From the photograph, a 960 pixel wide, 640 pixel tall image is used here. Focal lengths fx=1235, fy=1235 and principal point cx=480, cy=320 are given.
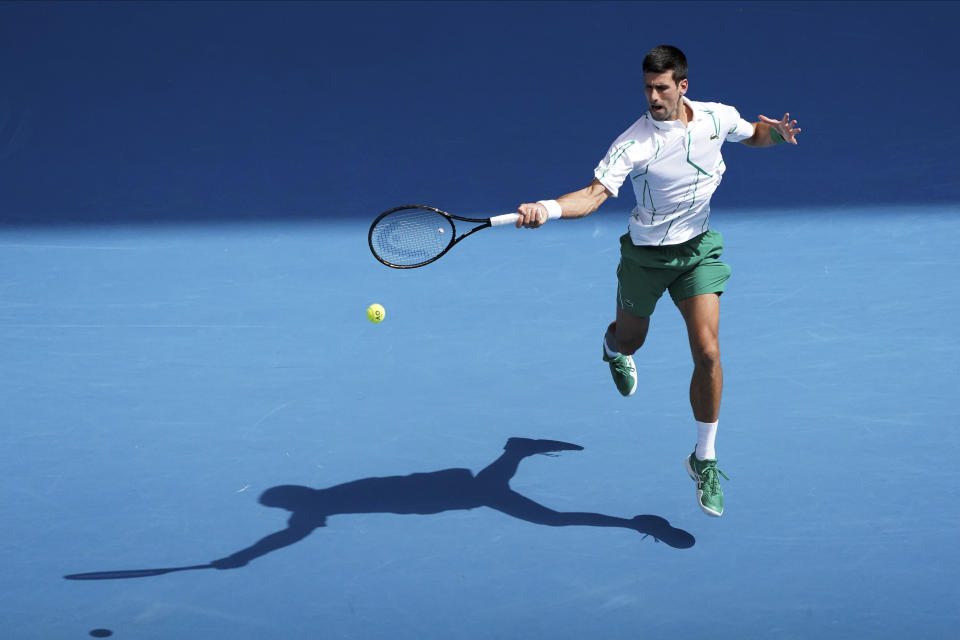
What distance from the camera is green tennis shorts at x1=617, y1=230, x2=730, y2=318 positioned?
4936 mm

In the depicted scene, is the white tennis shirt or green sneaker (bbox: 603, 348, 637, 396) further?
green sneaker (bbox: 603, 348, 637, 396)

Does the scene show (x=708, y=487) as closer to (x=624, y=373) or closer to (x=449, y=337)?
(x=624, y=373)

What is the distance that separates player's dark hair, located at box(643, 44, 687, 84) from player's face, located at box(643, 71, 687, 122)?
0.02 m

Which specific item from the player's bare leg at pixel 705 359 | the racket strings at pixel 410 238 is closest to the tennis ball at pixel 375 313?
the racket strings at pixel 410 238

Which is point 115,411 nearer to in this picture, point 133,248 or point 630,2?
point 133,248

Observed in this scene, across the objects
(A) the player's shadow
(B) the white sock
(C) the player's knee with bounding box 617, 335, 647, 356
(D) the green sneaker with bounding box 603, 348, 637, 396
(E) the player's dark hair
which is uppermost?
(E) the player's dark hair

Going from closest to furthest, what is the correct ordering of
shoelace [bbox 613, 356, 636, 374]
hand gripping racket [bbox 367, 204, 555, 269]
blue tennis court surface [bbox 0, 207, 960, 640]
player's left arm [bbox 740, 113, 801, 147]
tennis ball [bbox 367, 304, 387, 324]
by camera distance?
blue tennis court surface [bbox 0, 207, 960, 640]
hand gripping racket [bbox 367, 204, 555, 269]
player's left arm [bbox 740, 113, 801, 147]
shoelace [bbox 613, 356, 636, 374]
tennis ball [bbox 367, 304, 387, 324]

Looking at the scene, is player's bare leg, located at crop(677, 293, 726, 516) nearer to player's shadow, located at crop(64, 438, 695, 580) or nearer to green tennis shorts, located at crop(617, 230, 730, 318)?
green tennis shorts, located at crop(617, 230, 730, 318)

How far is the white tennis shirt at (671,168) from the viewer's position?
A: 186 inches

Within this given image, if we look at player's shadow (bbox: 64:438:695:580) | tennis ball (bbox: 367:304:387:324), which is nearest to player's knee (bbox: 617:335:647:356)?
player's shadow (bbox: 64:438:695:580)

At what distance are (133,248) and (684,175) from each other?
4.30 meters

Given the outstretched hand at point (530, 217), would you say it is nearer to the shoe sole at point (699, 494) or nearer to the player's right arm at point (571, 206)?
the player's right arm at point (571, 206)

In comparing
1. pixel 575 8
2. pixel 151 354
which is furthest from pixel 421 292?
pixel 575 8

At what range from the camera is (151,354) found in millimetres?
6406
